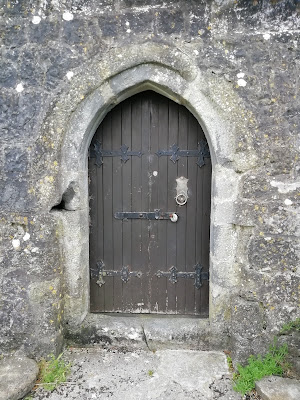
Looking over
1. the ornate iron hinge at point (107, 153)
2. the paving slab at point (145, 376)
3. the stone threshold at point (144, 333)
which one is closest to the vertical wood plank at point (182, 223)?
the stone threshold at point (144, 333)

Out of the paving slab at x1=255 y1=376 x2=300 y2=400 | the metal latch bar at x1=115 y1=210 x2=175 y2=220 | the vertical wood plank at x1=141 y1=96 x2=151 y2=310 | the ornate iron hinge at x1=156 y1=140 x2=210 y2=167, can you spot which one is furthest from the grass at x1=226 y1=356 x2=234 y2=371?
the ornate iron hinge at x1=156 y1=140 x2=210 y2=167

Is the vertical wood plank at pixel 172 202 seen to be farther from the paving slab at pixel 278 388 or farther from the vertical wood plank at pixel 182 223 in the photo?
the paving slab at pixel 278 388

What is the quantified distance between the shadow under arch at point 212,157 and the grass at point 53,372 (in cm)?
30

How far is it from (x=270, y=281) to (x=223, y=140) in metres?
1.15

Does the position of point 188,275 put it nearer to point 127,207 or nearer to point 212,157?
point 127,207

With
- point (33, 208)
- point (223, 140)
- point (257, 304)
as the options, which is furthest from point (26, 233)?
point (257, 304)

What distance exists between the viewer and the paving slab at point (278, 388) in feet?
7.39

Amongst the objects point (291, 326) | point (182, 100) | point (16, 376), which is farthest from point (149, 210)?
point (16, 376)

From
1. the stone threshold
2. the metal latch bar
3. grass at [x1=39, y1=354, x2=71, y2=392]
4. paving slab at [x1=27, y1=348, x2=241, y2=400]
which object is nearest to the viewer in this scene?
paving slab at [x1=27, y1=348, x2=241, y2=400]

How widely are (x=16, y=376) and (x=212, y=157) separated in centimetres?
226

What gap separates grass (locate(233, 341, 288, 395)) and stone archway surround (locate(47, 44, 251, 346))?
0.32m

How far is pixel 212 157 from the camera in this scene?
8.89ft

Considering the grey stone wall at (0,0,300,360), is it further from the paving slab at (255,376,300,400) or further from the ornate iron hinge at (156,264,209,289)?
the ornate iron hinge at (156,264,209,289)

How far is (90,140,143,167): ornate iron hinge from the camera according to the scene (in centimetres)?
292
